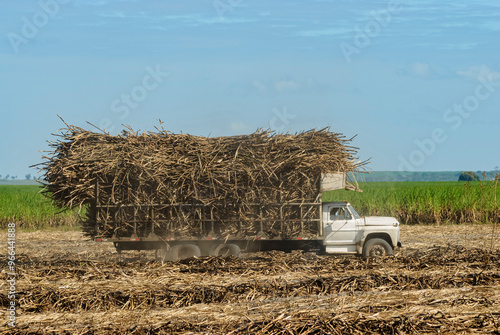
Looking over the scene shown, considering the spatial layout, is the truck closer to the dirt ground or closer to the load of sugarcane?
the load of sugarcane

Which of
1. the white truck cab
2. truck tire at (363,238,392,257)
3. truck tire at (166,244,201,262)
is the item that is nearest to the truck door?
the white truck cab

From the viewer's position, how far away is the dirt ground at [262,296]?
23.9 feet

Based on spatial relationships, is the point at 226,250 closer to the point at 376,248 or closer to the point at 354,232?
the point at 354,232

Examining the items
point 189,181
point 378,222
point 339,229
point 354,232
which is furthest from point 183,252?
point 378,222

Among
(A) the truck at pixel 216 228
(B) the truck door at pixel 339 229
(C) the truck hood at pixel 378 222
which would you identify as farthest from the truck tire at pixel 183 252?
(C) the truck hood at pixel 378 222

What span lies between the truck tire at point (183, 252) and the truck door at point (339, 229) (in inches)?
A: 141

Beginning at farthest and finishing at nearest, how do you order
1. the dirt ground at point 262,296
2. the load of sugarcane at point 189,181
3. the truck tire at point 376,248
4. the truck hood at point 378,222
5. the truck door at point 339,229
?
the truck hood at point 378,222 < the truck tire at point 376,248 < the truck door at point 339,229 < the load of sugarcane at point 189,181 < the dirt ground at point 262,296

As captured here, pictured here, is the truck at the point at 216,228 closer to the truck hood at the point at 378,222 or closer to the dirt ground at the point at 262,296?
the dirt ground at the point at 262,296

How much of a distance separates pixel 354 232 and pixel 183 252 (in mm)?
4839

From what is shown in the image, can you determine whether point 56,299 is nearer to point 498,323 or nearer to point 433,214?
point 498,323

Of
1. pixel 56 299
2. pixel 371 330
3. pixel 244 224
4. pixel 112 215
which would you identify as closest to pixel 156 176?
pixel 112 215

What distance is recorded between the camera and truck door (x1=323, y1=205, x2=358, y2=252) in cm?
1507

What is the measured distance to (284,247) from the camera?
48.3 ft

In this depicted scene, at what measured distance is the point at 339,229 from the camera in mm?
15203
